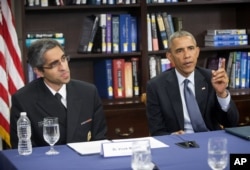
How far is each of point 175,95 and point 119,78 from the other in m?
1.22

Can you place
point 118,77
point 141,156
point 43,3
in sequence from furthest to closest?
point 118,77, point 43,3, point 141,156

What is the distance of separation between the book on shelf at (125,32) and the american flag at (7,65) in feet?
2.84

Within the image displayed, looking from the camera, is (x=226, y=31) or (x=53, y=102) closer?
(x=53, y=102)

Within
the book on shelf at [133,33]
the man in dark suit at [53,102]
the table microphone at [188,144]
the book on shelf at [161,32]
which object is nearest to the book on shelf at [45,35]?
the book on shelf at [133,33]

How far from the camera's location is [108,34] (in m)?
4.65

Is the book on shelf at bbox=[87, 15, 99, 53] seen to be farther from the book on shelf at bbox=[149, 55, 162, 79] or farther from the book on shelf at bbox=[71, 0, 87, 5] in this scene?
the book on shelf at bbox=[149, 55, 162, 79]

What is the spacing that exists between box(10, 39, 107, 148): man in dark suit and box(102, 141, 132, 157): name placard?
578mm

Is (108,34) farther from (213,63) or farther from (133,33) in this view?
(213,63)

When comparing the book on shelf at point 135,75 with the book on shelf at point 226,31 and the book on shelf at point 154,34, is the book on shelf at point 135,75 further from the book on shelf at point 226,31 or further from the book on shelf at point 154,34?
the book on shelf at point 226,31

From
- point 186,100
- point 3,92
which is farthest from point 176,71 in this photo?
point 3,92

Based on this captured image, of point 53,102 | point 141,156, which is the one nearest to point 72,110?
point 53,102

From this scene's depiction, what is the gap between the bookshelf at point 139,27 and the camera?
4.54 m

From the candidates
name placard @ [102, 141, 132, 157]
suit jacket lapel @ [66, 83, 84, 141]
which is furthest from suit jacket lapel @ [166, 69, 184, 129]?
name placard @ [102, 141, 132, 157]

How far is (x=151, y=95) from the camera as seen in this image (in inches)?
143
